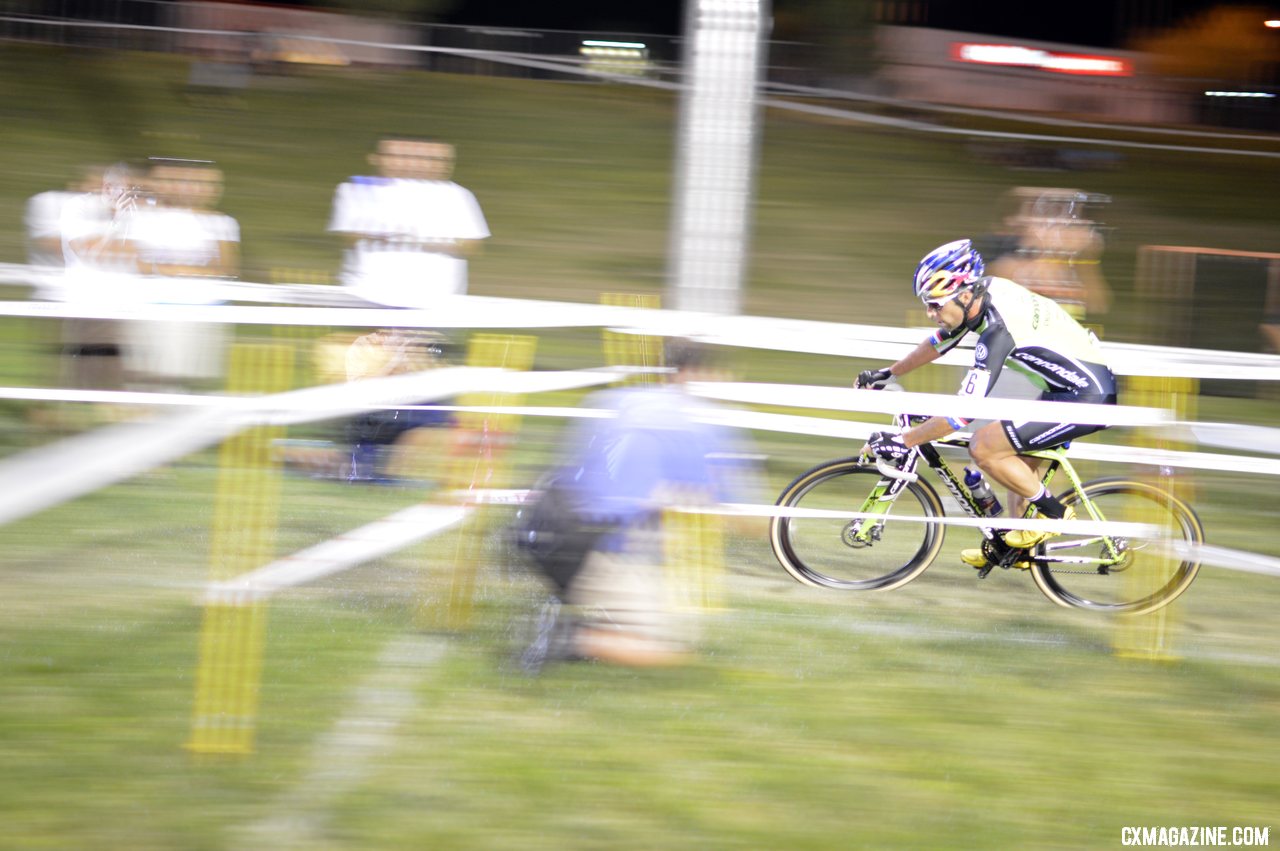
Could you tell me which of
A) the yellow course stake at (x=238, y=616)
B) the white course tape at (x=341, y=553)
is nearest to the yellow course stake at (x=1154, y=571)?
the white course tape at (x=341, y=553)

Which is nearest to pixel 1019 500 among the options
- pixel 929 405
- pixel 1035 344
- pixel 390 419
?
pixel 1035 344

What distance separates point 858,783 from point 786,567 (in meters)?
1.87

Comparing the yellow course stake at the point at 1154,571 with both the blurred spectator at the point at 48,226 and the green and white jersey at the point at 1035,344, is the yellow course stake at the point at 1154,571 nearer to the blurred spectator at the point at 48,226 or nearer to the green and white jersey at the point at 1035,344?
the green and white jersey at the point at 1035,344

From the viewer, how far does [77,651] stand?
4.73 metres

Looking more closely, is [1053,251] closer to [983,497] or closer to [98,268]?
[983,497]

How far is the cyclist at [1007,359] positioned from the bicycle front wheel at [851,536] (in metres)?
0.25

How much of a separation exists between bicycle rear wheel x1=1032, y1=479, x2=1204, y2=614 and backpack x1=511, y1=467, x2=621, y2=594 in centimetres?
228

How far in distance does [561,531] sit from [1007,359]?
2184mm

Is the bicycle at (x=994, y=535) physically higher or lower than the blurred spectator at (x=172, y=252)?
lower

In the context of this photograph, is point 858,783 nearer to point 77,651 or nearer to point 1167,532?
point 1167,532

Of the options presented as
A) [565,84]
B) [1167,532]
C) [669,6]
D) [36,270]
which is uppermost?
[669,6]

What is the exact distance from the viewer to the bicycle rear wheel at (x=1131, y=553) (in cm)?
558

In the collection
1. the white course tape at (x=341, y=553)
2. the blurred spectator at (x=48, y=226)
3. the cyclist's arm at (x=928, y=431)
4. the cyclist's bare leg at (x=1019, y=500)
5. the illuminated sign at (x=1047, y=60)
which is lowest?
the white course tape at (x=341, y=553)

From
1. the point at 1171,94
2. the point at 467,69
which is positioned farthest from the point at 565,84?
the point at 1171,94
